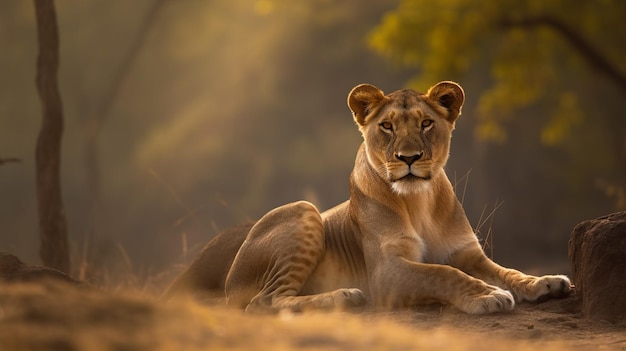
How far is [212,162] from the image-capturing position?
3109 centimetres

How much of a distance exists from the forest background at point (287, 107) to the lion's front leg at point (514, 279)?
9.33 meters

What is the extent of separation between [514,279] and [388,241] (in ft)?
2.50

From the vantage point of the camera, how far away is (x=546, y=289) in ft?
18.9

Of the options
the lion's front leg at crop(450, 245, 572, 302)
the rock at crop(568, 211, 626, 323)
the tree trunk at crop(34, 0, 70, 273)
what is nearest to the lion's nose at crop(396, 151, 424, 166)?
the lion's front leg at crop(450, 245, 572, 302)

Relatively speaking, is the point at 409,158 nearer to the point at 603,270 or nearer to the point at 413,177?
the point at 413,177

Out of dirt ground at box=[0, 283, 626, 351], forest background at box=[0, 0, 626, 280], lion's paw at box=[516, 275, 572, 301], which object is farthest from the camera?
forest background at box=[0, 0, 626, 280]

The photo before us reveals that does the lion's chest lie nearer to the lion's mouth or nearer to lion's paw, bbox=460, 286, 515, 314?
the lion's mouth

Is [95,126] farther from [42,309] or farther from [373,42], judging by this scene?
[42,309]

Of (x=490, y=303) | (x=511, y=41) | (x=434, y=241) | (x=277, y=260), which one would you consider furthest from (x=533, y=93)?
(x=490, y=303)

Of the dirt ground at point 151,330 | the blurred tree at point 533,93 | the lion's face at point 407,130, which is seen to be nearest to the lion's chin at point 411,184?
the lion's face at point 407,130

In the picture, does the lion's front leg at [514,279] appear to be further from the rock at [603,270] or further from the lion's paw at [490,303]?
the lion's paw at [490,303]

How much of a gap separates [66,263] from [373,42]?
27.3 ft

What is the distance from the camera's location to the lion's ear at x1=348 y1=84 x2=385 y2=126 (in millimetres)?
6461

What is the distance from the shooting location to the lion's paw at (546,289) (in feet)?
18.9
